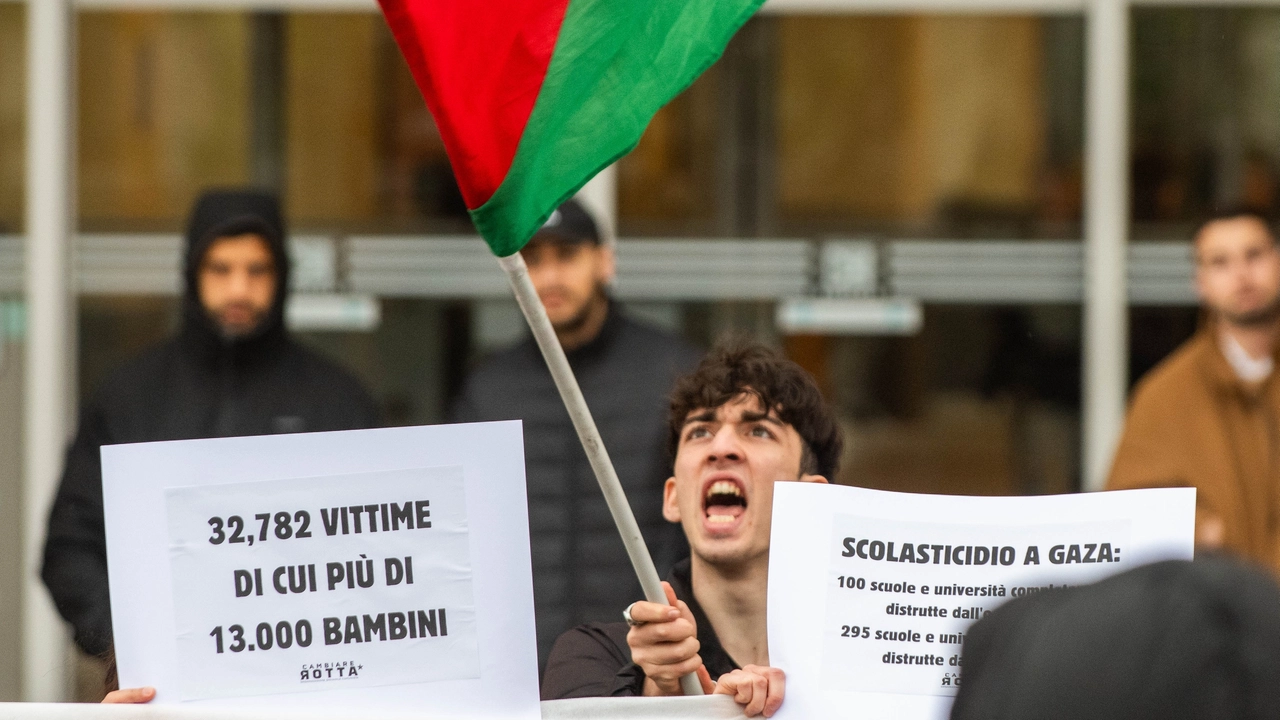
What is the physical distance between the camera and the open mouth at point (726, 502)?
8.14 feet

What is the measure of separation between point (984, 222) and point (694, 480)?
330 centimetres

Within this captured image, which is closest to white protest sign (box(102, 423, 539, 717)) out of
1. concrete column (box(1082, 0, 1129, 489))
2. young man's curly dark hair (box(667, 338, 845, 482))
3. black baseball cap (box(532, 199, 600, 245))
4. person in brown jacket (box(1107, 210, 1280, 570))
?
young man's curly dark hair (box(667, 338, 845, 482))

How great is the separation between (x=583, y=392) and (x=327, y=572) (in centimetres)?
170

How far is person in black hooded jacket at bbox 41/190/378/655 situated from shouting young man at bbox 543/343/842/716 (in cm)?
138

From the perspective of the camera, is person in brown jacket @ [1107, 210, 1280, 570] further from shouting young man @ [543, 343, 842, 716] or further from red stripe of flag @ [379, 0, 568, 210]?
red stripe of flag @ [379, 0, 568, 210]

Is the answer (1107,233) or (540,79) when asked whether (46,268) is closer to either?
(540,79)

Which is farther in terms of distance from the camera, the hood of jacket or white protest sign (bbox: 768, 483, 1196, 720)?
the hood of jacket

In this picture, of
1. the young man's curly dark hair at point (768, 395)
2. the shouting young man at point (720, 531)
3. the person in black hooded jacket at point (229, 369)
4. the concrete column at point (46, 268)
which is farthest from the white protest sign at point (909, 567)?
the concrete column at point (46, 268)

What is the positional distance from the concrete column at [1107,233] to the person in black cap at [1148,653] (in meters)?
4.48

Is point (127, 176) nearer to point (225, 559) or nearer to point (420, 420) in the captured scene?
point (420, 420)

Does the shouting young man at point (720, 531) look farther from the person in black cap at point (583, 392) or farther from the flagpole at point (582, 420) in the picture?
the person in black cap at point (583, 392)

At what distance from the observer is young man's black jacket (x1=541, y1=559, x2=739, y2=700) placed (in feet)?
7.59

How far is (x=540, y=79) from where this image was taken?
2352 mm

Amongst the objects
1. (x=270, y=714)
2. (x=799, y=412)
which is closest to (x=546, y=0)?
(x=799, y=412)
